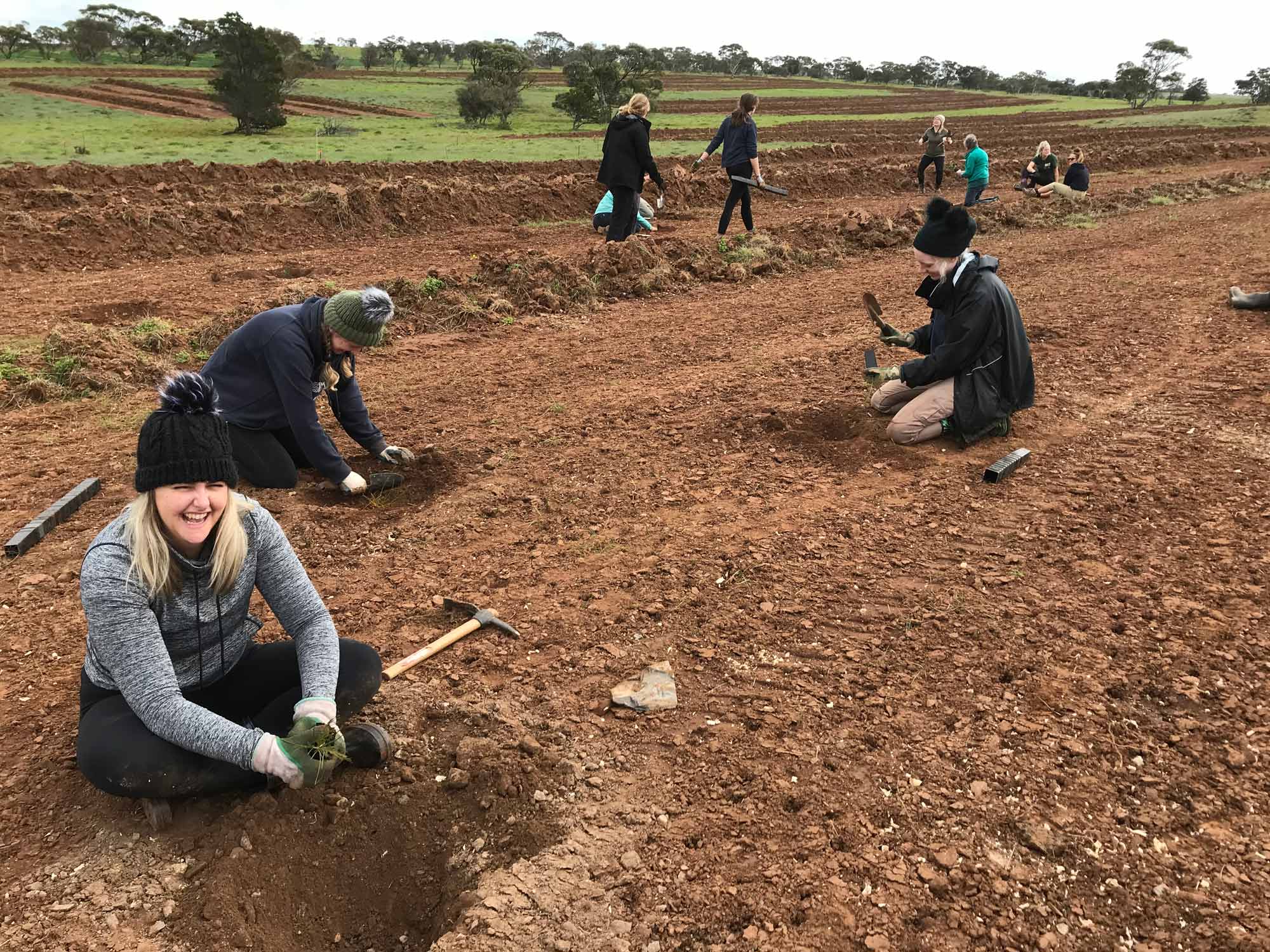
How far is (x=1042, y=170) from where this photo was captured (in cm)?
1523

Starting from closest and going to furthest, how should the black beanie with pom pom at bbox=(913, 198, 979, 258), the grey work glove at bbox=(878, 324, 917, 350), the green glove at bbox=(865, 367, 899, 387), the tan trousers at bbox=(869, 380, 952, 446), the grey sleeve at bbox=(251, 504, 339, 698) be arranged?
the grey sleeve at bbox=(251, 504, 339, 698), the black beanie with pom pom at bbox=(913, 198, 979, 258), the tan trousers at bbox=(869, 380, 952, 446), the green glove at bbox=(865, 367, 899, 387), the grey work glove at bbox=(878, 324, 917, 350)

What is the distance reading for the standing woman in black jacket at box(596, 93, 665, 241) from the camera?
9.65m

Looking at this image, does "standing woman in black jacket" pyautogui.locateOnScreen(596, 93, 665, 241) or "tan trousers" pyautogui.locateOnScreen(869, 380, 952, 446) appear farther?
"standing woman in black jacket" pyautogui.locateOnScreen(596, 93, 665, 241)

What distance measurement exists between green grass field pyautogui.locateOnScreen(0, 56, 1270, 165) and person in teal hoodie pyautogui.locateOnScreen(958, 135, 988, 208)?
346 inches

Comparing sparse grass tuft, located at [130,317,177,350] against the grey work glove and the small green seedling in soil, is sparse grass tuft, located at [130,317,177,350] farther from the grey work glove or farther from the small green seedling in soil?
the grey work glove

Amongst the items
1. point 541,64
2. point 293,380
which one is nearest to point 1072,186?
point 293,380

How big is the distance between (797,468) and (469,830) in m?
3.15

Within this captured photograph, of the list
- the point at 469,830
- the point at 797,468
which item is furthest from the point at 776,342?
the point at 469,830

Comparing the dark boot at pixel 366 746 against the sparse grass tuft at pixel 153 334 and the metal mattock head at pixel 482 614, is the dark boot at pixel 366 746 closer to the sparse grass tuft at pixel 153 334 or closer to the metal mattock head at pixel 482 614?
the metal mattock head at pixel 482 614

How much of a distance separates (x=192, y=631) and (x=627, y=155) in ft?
27.7

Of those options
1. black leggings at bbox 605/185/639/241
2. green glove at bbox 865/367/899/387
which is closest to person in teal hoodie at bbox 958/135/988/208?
black leggings at bbox 605/185/639/241

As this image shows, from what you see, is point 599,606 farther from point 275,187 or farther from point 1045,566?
point 275,187

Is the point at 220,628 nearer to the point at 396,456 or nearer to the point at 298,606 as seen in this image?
the point at 298,606

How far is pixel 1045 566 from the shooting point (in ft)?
13.3
